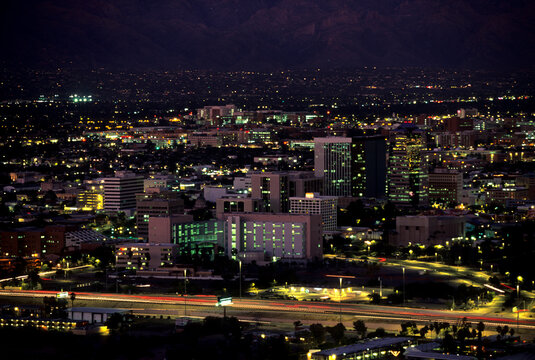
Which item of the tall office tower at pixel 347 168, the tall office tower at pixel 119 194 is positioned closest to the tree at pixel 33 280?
the tall office tower at pixel 119 194

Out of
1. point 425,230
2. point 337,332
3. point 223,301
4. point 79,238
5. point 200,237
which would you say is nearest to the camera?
point 337,332

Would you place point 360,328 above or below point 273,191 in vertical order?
below

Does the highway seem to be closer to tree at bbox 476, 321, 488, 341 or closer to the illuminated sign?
the illuminated sign

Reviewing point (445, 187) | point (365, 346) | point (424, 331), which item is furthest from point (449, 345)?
point (445, 187)

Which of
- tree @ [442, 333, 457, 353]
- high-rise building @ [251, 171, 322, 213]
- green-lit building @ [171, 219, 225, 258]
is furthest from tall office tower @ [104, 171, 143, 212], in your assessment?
tree @ [442, 333, 457, 353]

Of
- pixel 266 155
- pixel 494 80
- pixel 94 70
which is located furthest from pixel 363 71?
pixel 266 155

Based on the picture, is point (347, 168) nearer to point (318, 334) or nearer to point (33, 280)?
point (33, 280)
